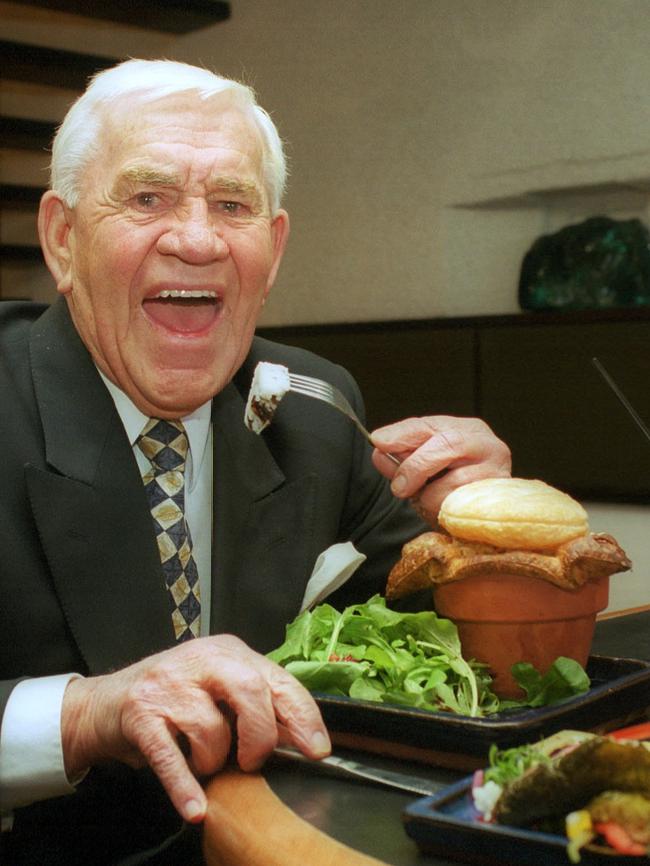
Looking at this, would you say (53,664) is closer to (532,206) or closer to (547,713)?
(547,713)

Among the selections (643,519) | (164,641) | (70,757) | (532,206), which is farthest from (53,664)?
(532,206)

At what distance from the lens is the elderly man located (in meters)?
1.60

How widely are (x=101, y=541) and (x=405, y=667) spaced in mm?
556

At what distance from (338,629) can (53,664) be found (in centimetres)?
50

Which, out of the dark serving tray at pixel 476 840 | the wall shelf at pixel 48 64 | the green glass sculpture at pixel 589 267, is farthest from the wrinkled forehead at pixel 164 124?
the wall shelf at pixel 48 64

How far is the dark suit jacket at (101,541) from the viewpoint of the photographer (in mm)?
1555

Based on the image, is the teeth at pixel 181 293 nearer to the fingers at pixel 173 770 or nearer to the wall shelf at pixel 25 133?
the fingers at pixel 173 770

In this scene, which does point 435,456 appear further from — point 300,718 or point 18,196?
point 18,196

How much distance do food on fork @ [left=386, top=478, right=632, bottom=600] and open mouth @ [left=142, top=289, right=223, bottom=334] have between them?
0.69m

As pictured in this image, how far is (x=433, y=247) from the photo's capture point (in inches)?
178

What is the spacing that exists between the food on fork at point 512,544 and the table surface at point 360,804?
0.21 metres

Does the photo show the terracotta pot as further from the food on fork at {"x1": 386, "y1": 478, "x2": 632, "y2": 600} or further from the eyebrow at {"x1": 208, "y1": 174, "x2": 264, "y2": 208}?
the eyebrow at {"x1": 208, "y1": 174, "x2": 264, "y2": 208}

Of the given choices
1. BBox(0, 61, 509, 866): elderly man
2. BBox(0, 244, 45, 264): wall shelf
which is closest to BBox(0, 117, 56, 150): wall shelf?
BBox(0, 244, 45, 264): wall shelf

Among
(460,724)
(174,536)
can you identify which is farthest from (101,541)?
(460,724)
